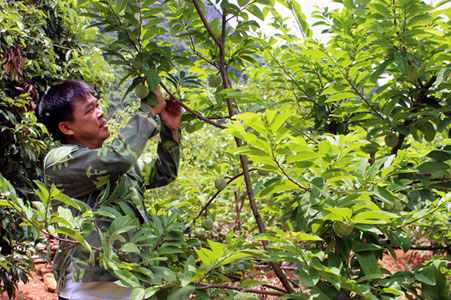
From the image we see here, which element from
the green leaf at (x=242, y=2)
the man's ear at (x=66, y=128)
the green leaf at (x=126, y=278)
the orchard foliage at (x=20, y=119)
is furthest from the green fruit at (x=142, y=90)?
the orchard foliage at (x=20, y=119)

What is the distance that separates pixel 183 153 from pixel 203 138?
1.68ft

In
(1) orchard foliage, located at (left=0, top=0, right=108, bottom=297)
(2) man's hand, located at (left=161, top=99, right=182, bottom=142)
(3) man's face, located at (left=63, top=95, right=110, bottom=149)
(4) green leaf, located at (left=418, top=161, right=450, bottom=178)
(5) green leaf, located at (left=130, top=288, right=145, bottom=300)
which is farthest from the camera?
(1) orchard foliage, located at (left=0, top=0, right=108, bottom=297)

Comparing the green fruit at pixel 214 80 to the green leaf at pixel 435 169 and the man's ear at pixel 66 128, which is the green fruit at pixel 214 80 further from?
the green leaf at pixel 435 169

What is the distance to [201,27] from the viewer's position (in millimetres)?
1645

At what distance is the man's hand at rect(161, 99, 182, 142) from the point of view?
1.68 metres

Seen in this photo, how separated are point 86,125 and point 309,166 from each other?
3.11ft

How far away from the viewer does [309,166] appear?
3.59ft

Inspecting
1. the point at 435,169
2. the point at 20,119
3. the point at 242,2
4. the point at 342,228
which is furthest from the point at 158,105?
the point at 20,119

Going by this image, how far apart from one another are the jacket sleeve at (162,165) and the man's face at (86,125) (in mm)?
261

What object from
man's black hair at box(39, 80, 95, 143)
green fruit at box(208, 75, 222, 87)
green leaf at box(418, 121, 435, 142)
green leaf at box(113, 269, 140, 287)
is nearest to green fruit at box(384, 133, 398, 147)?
green leaf at box(418, 121, 435, 142)

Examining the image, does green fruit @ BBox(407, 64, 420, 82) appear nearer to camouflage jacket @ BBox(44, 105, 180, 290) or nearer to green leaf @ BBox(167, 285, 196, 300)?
camouflage jacket @ BBox(44, 105, 180, 290)

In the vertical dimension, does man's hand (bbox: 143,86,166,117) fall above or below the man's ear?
above

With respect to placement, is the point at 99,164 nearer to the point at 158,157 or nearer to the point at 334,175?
the point at 158,157

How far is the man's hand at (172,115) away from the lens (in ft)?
5.51
